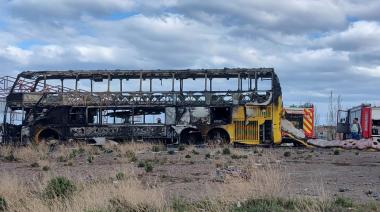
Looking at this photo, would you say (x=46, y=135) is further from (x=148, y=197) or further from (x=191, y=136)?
(x=148, y=197)

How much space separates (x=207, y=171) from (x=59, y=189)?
6.98 metres

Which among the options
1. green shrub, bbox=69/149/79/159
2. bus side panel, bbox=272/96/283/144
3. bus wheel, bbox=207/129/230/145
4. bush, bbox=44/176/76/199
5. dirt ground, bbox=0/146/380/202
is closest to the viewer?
bush, bbox=44/176/76/199

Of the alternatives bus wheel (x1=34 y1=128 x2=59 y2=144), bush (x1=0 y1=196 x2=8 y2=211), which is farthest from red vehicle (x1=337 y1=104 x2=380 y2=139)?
bush (x1=0 y1=196 x2=8 y2=211)

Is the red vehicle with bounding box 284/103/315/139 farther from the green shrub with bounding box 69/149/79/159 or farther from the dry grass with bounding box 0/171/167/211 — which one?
the dry grass with bounding box 0/171/167/211

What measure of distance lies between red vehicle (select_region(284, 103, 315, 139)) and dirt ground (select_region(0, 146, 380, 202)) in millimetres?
10377

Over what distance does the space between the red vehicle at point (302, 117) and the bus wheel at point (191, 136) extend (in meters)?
7.10

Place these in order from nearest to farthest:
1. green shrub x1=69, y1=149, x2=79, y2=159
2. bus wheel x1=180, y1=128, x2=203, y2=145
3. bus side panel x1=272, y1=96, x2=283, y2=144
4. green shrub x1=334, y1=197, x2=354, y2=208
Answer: green shrub x1=334, y1=197, x2=354, y2=208 < green shrub x1=69, y1=149, x2=79, y2=159 < bus side panel x1=272, y1=96, x2=283, y2=144 < bus wheel x1=180, y1=128, x2=203, y2=145

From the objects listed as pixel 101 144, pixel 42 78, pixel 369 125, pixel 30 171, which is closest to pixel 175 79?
pixel 101 144

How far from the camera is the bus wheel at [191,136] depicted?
1303 inches

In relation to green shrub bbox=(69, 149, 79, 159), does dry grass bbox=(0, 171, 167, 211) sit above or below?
below

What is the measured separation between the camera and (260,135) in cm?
3269

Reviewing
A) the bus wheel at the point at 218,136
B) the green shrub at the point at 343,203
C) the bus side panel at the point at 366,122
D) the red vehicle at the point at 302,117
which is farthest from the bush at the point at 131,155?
the bus side panel at the point at 366,122

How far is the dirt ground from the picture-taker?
43.2 ft

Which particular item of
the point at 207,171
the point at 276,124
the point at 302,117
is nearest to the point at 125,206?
the point at 207,171
